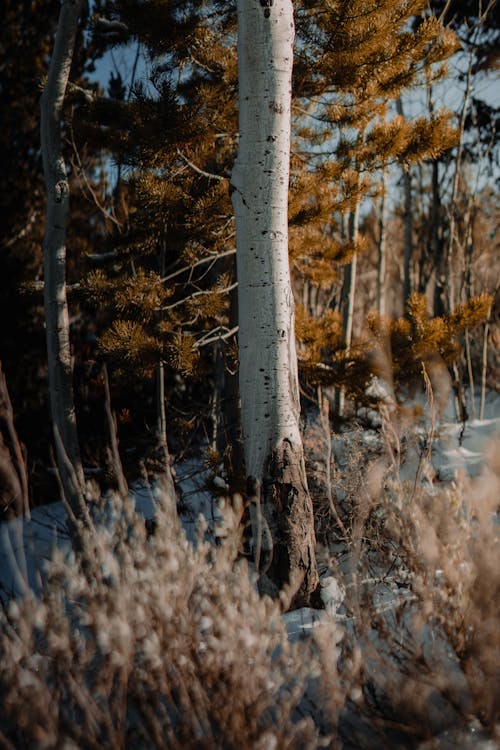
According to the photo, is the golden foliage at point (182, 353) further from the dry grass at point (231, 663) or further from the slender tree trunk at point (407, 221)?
the slender tree trunk at point (407, 221)

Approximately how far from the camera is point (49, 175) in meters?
4.46

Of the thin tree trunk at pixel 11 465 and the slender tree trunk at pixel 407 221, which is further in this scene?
the slender tree trunk at pixel 407 221

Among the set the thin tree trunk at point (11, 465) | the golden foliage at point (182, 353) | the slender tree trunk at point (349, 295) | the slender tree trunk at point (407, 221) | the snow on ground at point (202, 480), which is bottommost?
the snow on ground at point (202, 480)

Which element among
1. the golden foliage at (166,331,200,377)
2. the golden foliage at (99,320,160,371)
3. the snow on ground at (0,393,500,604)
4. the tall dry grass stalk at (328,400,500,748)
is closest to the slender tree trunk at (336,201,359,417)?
the snow on ground at (0,393,500,604)

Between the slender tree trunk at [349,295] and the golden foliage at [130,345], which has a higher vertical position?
the slender tree trunk at [349,295]

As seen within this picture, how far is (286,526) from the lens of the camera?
9.55ft

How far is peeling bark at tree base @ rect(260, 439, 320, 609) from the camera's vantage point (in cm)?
290

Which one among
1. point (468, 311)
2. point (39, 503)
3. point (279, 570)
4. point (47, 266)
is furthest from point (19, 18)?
point (279, 570)

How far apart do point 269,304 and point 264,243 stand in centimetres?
32

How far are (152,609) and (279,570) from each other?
114cm

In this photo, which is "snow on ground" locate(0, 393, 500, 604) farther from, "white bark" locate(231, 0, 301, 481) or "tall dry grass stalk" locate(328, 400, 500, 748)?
Result: "tall dry grass stalk" locate(328, 400, 500, 748)

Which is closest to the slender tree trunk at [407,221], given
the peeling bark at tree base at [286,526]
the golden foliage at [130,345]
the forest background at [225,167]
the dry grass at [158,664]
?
the forest background at [225,167]

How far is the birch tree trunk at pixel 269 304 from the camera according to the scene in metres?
2.90

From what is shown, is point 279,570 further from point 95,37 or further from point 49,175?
point 95,37
